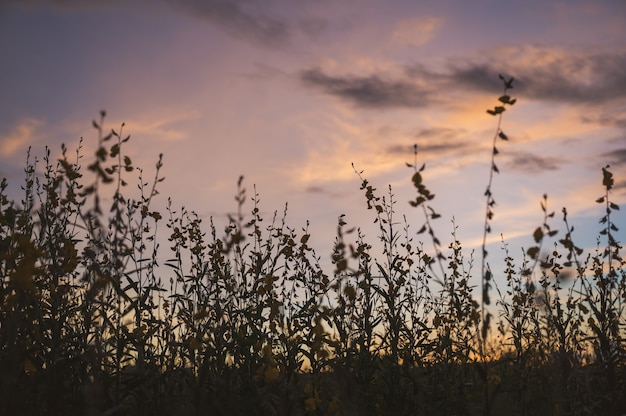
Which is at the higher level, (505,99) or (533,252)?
(505,99)

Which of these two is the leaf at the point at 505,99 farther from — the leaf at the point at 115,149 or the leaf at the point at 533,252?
the leaf at the point at 115,149

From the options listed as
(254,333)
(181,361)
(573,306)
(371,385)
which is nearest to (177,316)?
(181,361)

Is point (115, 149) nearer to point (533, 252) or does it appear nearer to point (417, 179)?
point (417, 179)

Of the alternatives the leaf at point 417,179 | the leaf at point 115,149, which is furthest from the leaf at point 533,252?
the leaf at point 115,149

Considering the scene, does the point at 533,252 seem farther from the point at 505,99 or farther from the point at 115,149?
the point at 115,149

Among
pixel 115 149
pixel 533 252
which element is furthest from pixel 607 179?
pixel 115 149

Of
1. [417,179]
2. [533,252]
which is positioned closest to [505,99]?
[417,179]

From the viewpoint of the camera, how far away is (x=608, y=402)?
5.77 meters

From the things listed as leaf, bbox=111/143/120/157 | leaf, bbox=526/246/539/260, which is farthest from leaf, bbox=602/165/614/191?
leaf, bbox=111/143/120/157

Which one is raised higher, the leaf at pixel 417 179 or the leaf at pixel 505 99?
the leaf at pixel 505 99

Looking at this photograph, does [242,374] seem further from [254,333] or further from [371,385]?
[371,385]

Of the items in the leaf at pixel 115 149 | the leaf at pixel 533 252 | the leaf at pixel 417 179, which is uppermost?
the leaf at pixel 115 149

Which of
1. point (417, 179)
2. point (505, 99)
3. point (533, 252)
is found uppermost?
point (505, 99)

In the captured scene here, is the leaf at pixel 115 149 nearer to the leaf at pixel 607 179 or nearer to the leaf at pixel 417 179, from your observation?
the leaf at pixel 417 179
